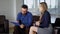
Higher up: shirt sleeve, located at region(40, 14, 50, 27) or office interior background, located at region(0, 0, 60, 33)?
office interior background, located at region(0, 0, 60, 33)

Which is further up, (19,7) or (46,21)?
(19,7)

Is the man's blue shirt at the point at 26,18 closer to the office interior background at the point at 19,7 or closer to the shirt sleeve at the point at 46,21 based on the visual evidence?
the shirt sleeve at the point at 46,21

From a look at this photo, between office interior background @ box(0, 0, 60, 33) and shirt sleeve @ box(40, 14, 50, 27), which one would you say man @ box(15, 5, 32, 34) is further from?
office interior background @ box(0, 0, 60, 33)

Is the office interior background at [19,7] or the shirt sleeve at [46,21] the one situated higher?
the office interior background at [19,7]

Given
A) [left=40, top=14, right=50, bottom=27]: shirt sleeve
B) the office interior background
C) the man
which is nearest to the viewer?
[left=40, top=14, right=50, bottom=27]: shirt sleeve

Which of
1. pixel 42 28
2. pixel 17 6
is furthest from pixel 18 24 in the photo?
pixel 17 6

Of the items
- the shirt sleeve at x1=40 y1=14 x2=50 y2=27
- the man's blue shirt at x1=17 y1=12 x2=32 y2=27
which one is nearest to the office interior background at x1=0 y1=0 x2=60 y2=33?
the man's blue shirt at x1=17 y1=12 x2=32 y2=27

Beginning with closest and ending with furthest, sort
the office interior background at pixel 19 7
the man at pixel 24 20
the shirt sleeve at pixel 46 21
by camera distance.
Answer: the shirt sleeve at pixel 46 21, the man at pixel 24 20, the office interior background at pixel 19 7

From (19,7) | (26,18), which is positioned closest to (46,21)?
(26,18)

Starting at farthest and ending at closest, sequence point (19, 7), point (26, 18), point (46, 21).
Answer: point (19, 7), point (26, 18), point (46, 21)

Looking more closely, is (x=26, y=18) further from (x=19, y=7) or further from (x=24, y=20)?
(x=19, y=7)

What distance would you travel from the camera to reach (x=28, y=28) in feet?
15.4

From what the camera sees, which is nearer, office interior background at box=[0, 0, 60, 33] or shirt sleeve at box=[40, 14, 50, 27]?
shirt sleeve at box=[40, 14, 50, 27]

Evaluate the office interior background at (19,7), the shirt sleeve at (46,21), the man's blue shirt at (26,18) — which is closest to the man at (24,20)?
the man's blue shirt at (26,18)
